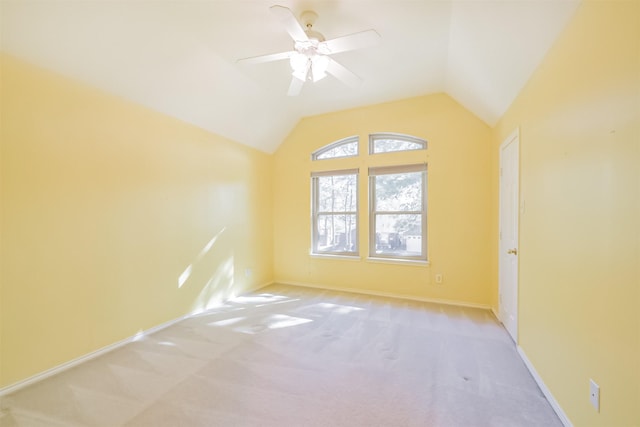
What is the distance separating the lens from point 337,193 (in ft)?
15.0

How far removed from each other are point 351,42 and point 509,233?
8.21ft

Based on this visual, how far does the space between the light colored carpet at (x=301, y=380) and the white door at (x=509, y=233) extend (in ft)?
0.82

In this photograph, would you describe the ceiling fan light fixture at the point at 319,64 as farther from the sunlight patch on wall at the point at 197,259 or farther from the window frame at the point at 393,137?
the sunlight patch on wall at the point at 197,259

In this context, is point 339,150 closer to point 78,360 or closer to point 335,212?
point 335,212

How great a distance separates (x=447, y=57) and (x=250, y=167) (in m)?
3.18

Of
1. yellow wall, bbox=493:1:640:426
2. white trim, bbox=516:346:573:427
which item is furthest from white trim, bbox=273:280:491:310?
yellow wall, bbox=493:1:640:426

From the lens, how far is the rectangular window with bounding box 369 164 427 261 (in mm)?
3951

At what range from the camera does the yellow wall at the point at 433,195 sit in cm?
357

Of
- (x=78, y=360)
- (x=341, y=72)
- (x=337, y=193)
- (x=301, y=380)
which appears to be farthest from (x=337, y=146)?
(x=78, y=360)

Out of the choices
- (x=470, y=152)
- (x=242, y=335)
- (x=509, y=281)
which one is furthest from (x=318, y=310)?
(x=470, y=152)

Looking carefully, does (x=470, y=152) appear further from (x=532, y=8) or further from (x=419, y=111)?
(x=532, y=8)

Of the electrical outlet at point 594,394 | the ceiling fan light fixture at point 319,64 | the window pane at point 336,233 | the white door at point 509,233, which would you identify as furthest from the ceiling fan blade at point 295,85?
the electrical outlet at point 594,394

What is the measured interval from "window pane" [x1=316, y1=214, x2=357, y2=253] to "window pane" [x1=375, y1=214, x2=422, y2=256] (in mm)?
444

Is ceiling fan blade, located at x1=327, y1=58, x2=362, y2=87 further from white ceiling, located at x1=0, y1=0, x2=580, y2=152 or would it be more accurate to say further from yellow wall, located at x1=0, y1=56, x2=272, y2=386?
yellow wall, located at x1=0, y1=56, x2=272, y2=386
